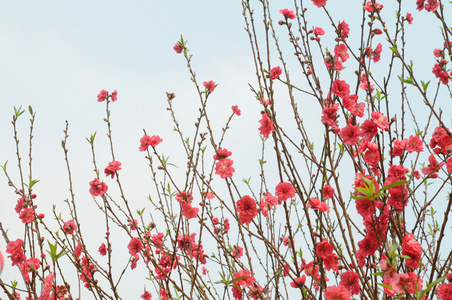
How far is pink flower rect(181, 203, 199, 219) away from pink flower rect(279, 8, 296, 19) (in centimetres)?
164

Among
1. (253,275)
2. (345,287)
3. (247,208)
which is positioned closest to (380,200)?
(345,287)

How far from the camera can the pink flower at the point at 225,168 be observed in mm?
2592

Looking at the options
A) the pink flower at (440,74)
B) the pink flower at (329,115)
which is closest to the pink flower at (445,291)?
the pink flower at (329,115)

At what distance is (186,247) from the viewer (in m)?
3.10

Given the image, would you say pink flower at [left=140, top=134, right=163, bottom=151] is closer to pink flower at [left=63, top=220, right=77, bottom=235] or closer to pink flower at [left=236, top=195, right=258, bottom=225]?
pink flower at [left=236, top=195, right=258, bottom=225]

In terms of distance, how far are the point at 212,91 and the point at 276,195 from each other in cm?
125

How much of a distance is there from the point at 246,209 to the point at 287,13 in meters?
1.58

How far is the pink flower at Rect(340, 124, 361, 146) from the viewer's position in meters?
2.19

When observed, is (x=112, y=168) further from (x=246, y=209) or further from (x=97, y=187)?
(x=246, y=209)

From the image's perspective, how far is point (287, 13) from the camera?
9.76 feet

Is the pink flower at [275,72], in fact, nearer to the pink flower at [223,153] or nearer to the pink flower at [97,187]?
the pink flower at [223,153]

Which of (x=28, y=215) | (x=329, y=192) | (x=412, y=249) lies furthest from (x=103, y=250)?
(x=412, y=249)

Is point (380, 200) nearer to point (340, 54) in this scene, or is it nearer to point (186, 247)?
point (340, 54)

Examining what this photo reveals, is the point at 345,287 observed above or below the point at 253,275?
below
